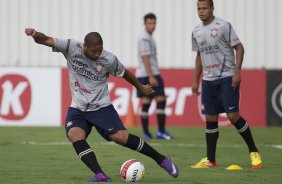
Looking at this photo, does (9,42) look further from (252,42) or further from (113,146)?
(113,146)

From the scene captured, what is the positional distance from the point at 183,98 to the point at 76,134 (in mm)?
10313

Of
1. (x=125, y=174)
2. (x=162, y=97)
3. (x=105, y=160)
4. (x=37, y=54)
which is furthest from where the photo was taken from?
(x=37, y=54)

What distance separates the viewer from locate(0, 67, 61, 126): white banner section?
1995 centimetres

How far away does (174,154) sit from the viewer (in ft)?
44.9

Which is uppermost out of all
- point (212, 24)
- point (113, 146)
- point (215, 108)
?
point (212, 24)

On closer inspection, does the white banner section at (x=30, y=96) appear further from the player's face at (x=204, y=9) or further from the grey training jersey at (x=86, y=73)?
the grey training jersey at (x=86, y=73)

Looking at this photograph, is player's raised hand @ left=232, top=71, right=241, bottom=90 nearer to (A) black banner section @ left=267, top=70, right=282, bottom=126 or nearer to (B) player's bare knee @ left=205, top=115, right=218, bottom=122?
(B) player's bare knee @ left=205, top=115, right=218, bottom=122

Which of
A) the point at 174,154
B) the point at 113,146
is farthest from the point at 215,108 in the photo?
the point at 113,146

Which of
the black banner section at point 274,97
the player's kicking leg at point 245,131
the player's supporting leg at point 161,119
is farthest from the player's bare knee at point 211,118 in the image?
the black banner section at point 274,97

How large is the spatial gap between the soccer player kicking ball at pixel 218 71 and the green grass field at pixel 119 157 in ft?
1.69

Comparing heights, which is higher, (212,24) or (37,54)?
(212,24)

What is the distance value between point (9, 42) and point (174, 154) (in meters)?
9.58

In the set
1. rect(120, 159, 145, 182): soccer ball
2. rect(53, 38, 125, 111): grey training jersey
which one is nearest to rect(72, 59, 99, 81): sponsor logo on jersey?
rect(53, 38, 125, 111): grey training jersey

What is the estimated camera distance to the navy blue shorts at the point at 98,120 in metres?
10.2
